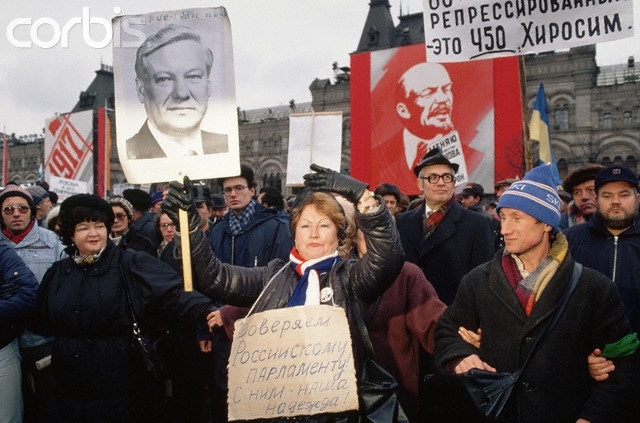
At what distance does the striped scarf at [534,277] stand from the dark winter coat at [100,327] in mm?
2011

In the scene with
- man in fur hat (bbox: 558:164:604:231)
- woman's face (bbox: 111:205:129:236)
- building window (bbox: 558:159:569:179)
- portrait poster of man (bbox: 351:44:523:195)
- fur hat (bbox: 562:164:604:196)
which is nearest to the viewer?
fur hat (bbox: 562:164:604:196)

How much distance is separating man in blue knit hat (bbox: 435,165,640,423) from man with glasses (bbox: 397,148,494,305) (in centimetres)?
145

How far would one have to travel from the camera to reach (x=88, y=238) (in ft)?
10.7

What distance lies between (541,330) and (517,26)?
9.72ft

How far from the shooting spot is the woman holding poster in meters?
2.18

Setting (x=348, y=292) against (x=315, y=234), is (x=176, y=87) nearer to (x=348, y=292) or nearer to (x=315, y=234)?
(x=315, y=234)

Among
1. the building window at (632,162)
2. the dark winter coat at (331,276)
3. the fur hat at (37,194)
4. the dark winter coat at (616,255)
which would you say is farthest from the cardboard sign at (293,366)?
the building window at (632,162)

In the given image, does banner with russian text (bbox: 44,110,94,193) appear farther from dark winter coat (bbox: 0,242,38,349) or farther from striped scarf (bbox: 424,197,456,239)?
striped scarf (bbox: 424,197,456,239)

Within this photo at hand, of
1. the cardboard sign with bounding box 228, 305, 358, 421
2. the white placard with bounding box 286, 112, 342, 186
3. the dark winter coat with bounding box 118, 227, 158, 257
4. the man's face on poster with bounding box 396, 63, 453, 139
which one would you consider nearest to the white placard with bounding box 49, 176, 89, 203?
the white placard with bounding box 286, 112, 342, 186

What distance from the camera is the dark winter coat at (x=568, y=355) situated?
230 centimetres

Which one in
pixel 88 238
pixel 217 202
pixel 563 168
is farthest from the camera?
pixel 563 168

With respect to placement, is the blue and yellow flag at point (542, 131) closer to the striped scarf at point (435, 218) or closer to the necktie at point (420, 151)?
the necktie at point (420, 151)

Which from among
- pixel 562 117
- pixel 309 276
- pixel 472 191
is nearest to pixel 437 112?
pixel 472 191

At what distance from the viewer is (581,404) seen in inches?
93.0
